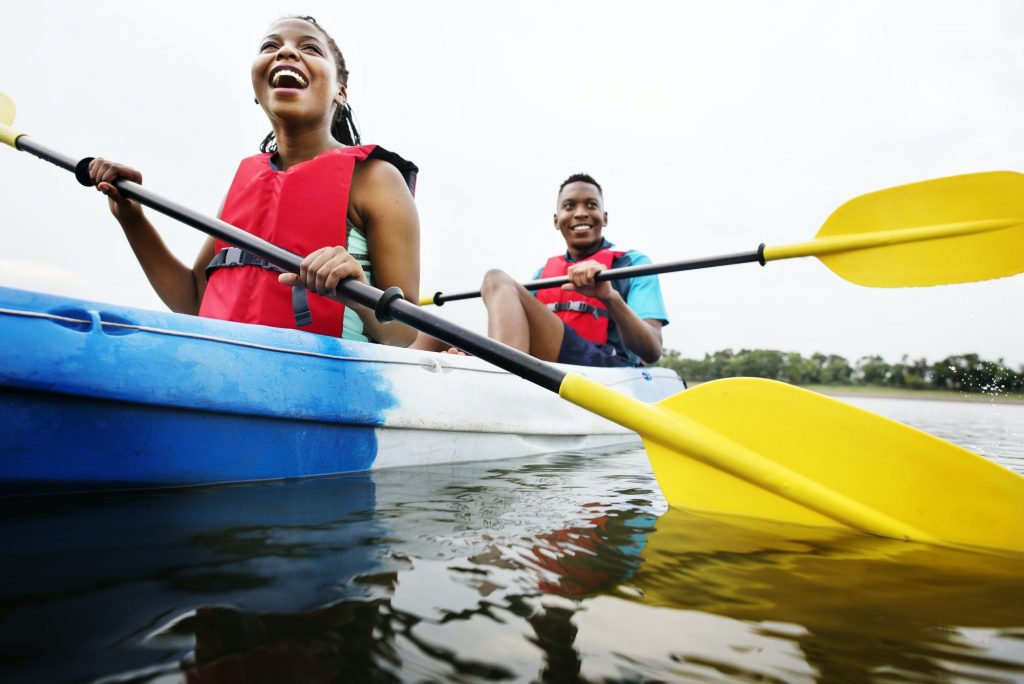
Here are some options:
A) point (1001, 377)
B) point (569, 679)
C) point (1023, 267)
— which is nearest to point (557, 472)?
point (569, 679)

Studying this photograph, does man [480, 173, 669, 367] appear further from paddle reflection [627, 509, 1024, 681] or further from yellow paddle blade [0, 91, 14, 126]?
yellow paddle blade [0, 91, 14, 126]

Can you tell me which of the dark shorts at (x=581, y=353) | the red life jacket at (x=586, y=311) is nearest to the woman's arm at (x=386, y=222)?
the dark shorts at (x=581, y=353)

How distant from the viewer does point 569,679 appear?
2.34ft

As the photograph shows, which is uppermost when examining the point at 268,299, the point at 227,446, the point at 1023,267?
the point at 1023,267

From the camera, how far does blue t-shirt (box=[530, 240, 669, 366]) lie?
3.88 metres

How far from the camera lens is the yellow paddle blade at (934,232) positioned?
8.50 feet

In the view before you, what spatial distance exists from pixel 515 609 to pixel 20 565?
0.82 m

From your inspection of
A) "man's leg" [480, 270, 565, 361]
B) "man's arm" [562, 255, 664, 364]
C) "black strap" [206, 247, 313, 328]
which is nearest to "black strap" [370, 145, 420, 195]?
"black strap" [206, 247, 313, 328]

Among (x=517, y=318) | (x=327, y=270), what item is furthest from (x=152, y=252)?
(x=517, y=318)

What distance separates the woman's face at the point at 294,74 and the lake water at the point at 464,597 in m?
1.49

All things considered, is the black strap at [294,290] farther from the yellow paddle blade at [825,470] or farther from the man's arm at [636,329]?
the man's arm at [636,329]

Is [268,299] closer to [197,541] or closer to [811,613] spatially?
[197,541]

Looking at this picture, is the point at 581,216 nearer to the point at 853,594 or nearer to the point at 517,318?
the point at 517,318

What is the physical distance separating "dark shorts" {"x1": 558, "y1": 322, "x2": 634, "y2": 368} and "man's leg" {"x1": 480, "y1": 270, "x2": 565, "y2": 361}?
0.12 m
